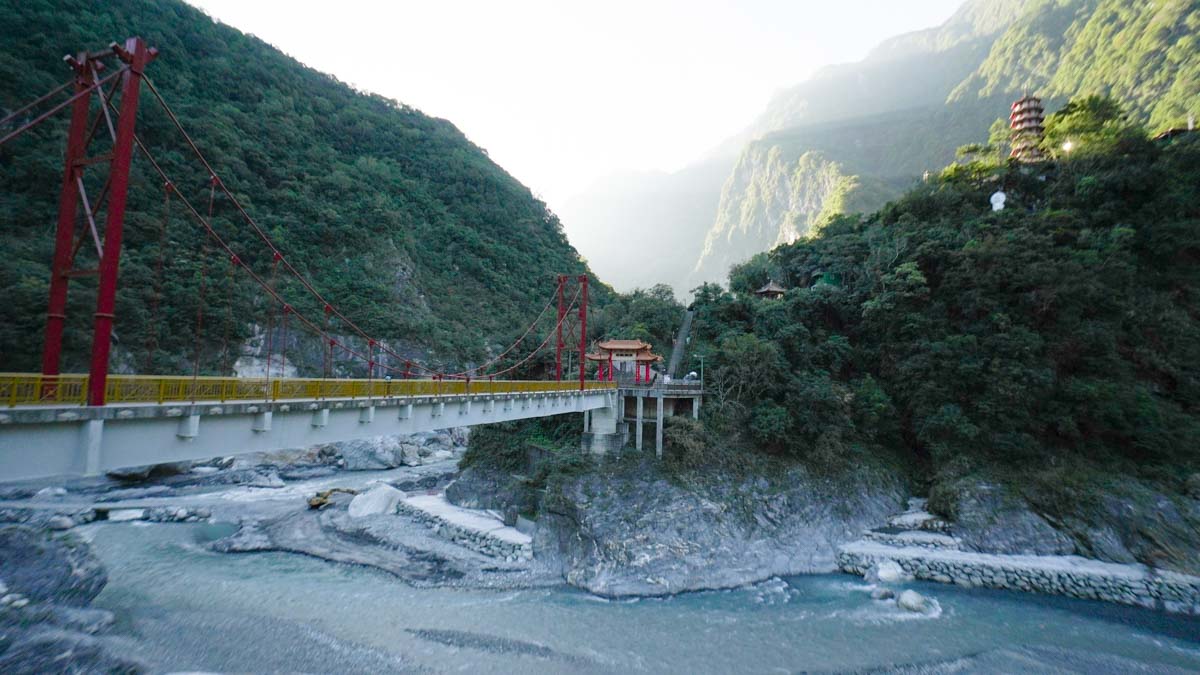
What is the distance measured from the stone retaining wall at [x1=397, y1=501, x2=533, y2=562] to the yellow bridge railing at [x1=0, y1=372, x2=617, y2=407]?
20.6 ft

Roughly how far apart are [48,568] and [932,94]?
488ft

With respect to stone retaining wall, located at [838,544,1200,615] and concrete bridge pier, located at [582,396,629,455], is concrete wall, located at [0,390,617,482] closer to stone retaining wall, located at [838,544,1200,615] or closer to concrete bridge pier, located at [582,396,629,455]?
concrete bridge pier, located at [582,396,629,455]

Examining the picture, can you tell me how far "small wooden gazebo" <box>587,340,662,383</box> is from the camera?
77.1 feet

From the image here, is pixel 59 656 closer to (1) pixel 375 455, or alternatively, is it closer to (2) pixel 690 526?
(2) pixel 690 526

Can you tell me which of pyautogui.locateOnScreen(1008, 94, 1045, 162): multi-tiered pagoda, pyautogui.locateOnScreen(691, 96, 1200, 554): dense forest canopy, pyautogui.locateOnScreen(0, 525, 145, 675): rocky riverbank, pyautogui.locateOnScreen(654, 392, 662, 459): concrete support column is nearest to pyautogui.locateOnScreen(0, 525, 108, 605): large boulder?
pyautogui.locateOnScreen(0, 525, 145, 675): rocky riverbank

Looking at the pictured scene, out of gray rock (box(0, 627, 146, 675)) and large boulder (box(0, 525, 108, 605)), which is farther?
large boulder (box(0, 525, 108, 605))

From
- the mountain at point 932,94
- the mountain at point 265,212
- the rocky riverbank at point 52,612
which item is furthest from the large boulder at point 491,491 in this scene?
the mountain at point 932,94

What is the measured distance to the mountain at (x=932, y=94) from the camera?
1663 inches

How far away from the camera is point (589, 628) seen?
1333cm

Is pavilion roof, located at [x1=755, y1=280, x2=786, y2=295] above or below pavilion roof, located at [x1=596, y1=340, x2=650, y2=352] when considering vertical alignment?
above

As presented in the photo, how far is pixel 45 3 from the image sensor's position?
33.6 m

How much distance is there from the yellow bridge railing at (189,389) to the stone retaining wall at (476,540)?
247 inches

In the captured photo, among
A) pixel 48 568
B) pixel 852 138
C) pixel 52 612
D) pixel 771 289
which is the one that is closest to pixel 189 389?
pixel 52 612

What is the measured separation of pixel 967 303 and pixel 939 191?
11533 mm
